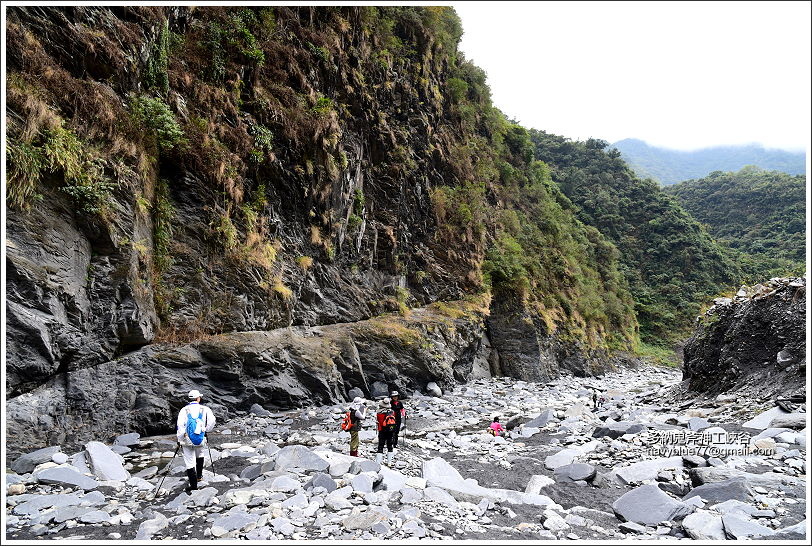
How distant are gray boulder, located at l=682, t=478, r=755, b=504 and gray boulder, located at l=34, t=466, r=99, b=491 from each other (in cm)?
828

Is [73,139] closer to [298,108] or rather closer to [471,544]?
[298,108]

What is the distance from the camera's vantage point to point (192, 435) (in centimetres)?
606

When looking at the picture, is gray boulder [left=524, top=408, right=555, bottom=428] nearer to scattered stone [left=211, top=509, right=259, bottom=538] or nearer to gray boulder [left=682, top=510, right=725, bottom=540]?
gray boulder [left=682, top=510, right=725, bottom=540]

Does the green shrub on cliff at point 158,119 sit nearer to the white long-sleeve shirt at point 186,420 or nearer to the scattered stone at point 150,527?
the white long-sleeve shirt at point 186,420

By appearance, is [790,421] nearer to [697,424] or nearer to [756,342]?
[697,424]

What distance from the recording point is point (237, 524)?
4.91 metres

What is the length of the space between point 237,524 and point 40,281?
5.77 m

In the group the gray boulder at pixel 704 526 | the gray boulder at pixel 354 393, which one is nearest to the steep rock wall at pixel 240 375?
the gray boulder at pixel 354 393

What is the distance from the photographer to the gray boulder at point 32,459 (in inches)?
249

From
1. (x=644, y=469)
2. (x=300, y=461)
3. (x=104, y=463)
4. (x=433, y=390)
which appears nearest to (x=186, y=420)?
(x=104, y=463)

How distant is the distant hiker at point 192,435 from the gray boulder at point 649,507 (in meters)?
5.71

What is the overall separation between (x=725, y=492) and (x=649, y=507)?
110cm

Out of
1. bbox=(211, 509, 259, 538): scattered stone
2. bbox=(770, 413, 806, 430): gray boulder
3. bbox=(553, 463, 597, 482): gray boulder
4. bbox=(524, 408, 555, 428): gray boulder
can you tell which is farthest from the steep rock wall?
bbox=(770, 413, 806, 430): gray boulder

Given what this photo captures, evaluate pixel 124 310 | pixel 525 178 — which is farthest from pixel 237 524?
pixel 525 178
